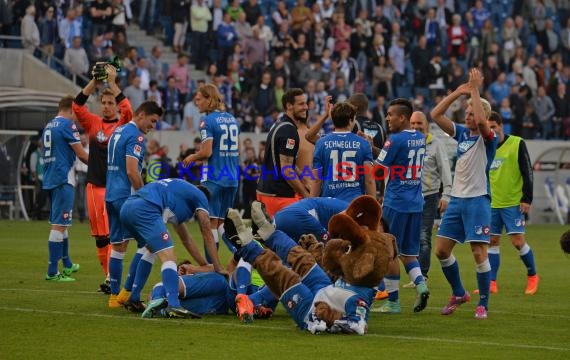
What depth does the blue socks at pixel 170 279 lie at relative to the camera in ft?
39.4

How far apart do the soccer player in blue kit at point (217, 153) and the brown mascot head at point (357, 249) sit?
4517 millimetres

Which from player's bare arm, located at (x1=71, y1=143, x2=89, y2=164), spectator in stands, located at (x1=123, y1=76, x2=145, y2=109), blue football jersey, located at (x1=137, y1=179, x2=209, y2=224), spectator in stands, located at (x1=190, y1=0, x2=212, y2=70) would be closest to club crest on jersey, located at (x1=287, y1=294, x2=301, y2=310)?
blue football jersey, located at (x1=137, y1=179, x2=209, y2=224)

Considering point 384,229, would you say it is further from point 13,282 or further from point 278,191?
point 13,282

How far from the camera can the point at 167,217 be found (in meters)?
12.4

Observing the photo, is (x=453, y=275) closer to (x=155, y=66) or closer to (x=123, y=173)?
(x=123, y=173)

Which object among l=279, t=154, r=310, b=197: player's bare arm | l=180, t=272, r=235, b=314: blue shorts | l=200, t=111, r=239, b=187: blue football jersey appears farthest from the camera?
l=200, t=111, r=239, b=187: blue football jersey

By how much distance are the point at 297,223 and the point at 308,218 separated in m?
0.13

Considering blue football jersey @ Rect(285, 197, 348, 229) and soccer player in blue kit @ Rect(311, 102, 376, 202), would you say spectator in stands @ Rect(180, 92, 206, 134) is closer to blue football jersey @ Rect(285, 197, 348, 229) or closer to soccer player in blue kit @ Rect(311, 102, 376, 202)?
soccer player in blue kit @ Rect(311, 102, 376, 202)

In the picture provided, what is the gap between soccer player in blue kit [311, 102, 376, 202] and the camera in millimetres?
13281

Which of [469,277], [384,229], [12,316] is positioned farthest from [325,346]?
[469,277]

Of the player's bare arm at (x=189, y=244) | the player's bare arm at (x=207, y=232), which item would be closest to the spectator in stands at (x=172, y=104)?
the player's bare arm at (x=189, y=244)

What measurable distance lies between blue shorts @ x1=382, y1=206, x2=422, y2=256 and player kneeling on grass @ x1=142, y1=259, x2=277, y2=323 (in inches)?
70.8

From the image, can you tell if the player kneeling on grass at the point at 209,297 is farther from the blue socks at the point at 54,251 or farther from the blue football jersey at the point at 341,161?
the blue socks at the point at 54,251

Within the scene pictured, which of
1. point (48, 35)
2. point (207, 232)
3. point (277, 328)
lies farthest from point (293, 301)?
point (48, 35)
